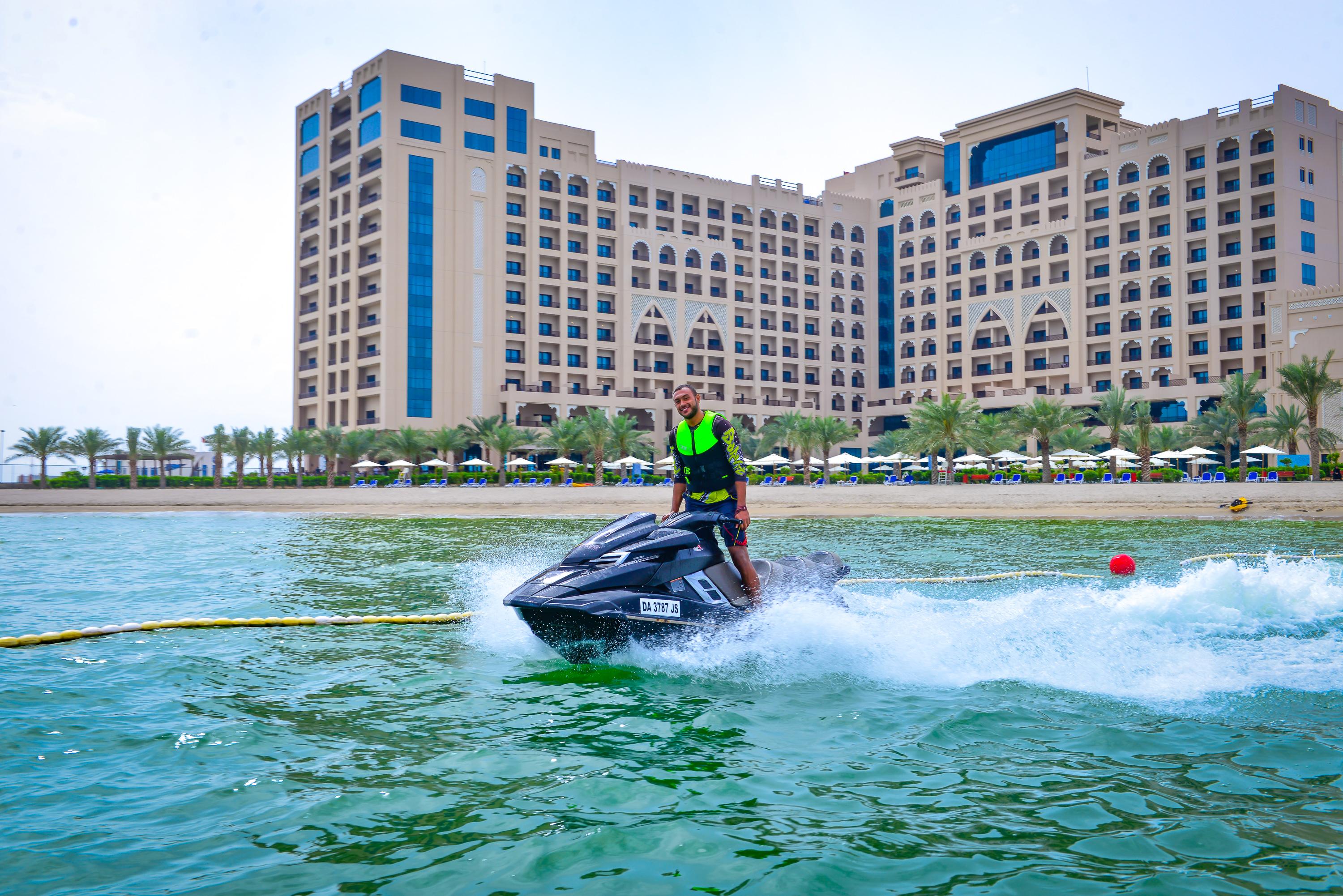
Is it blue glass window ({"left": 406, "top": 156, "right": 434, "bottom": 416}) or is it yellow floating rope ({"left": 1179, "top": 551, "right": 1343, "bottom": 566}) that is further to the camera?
blue glass window ({"left": 406, "top": 156, "right": 434, "bottom": 416})

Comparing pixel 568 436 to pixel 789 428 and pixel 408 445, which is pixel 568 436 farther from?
pixel 789 428

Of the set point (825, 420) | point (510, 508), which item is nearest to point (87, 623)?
point (510, 508)

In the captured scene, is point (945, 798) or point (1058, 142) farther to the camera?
point (1058, 142)

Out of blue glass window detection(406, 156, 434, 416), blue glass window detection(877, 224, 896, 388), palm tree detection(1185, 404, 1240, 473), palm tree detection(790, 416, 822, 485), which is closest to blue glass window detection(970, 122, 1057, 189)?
blue glass window detection(877, 224, 896, 388)

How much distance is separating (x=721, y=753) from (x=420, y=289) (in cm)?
7185

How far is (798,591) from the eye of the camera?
8.02 m

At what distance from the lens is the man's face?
7559 millimetres

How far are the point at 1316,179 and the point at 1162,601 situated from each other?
252ft

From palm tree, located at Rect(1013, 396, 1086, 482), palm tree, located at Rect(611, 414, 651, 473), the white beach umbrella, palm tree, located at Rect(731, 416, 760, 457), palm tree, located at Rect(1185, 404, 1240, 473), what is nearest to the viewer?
palm tree, located at Rect(1013, 396, 1086, 482)

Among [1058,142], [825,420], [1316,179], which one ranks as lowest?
[825,420]

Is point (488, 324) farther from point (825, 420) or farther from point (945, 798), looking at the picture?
point (945, 798)

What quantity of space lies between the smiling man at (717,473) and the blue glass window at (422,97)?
237ft

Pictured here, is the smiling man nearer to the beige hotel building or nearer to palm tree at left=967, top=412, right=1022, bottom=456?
palm tree at left=967, top=412, right=1022, bottom=456

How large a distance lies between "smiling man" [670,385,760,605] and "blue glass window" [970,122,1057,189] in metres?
82.3
